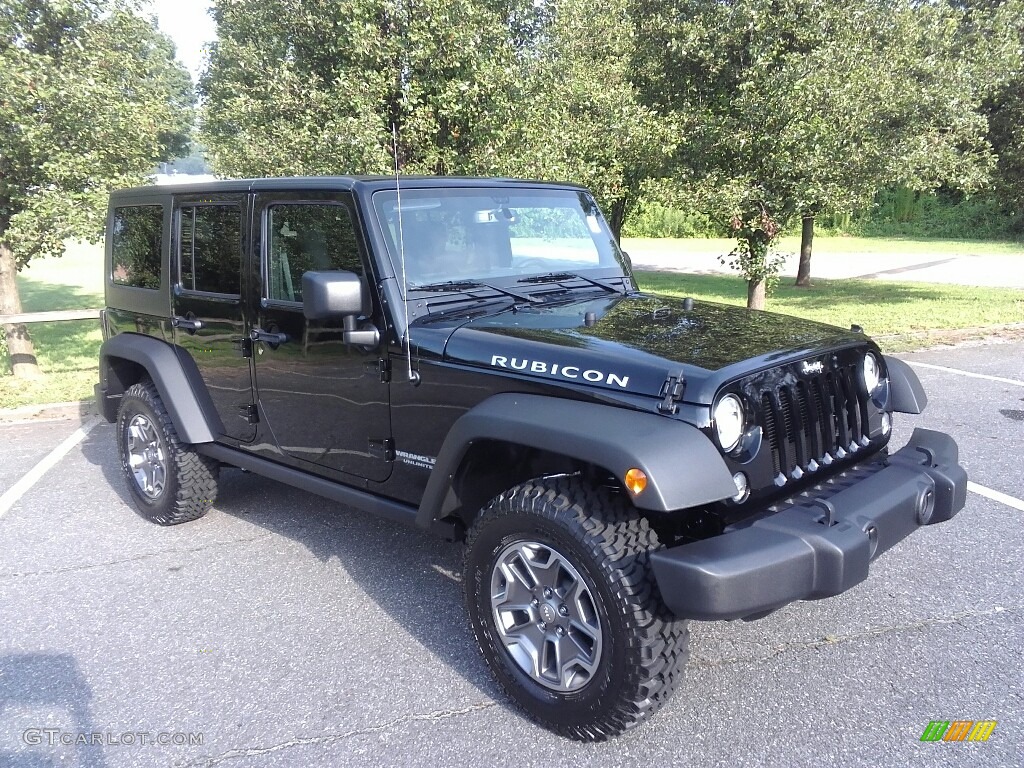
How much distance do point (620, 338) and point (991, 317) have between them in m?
10.3

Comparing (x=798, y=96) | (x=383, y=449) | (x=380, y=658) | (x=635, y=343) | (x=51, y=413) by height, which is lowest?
(x=380, y=658)

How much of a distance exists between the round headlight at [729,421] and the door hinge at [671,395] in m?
0.13

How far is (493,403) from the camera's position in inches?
111

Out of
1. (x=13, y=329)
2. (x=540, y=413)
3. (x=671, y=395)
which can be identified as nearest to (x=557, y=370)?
(x=540, y=413)

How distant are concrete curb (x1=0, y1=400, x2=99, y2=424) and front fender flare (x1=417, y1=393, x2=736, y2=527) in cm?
589

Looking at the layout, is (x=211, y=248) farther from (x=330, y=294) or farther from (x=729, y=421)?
(x=729, y=421)

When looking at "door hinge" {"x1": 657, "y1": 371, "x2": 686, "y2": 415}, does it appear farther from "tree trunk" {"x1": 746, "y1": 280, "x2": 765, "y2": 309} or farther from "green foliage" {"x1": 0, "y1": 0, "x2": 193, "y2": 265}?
"tree trunk" {"x1": 746, "y1": 280, "x2": 765, "y2": 309}

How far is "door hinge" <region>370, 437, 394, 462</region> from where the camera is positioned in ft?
11.0

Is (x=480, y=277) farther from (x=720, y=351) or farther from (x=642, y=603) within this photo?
(x=642, y=603)

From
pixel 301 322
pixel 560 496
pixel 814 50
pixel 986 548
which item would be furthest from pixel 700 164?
pixel 560 496

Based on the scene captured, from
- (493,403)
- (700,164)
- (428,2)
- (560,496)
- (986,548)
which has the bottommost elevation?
(986,548)

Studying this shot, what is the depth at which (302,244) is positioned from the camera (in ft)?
12.0

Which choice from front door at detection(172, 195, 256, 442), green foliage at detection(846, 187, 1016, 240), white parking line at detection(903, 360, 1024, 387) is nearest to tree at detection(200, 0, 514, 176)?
front door at detection(172, 195, 256, 442)

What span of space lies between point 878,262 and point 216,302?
22187 millimetres
